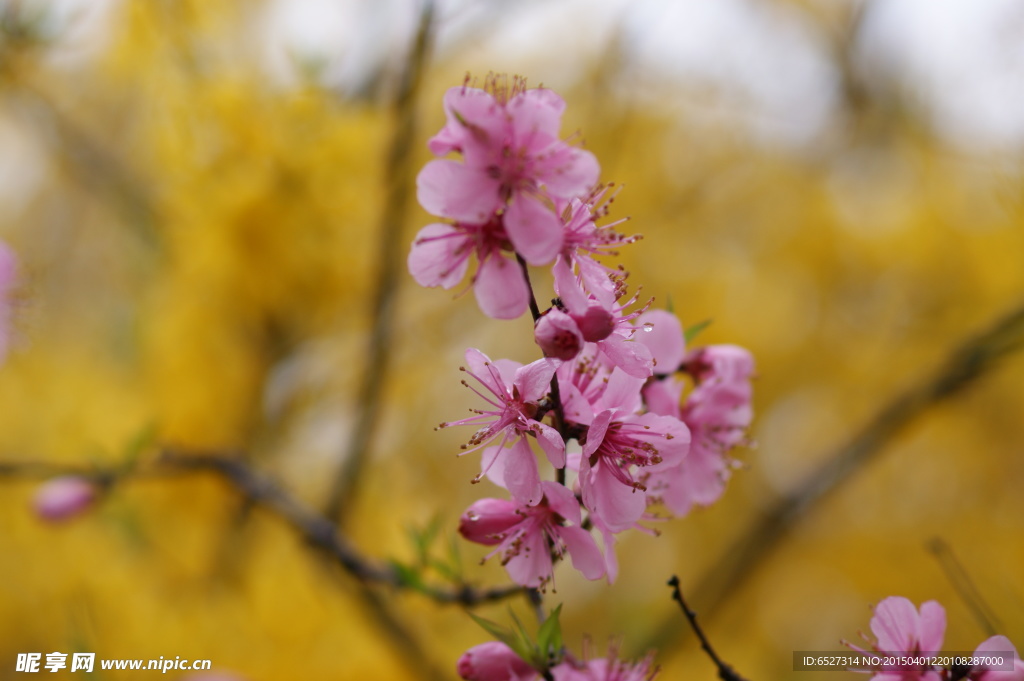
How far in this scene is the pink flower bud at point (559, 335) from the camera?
1.57ft

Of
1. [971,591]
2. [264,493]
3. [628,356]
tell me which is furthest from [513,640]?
[264,493]

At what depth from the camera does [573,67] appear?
9.60ft

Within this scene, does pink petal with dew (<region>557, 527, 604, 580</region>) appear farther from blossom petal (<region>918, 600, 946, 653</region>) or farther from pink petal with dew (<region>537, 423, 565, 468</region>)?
blossom petal (<region>918, 600, 946, 653</region>)

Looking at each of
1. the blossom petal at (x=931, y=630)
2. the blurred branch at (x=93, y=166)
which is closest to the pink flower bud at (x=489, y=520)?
the blossom petal at (x=931, y=630)

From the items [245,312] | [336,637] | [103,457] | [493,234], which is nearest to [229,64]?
[245,312]

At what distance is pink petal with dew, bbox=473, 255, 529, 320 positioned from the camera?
19.9 inches

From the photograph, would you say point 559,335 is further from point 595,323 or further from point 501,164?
point 501,164

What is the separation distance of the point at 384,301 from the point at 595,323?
43.0 inches

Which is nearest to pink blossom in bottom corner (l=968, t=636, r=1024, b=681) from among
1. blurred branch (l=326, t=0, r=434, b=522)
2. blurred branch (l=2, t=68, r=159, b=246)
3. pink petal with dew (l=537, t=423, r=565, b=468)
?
pink petal with dew (l=537, t=423, r=565, b=468)

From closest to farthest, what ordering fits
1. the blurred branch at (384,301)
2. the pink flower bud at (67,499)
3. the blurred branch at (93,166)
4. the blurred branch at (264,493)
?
the blurred branch at (264,493)
the pink flower bud at (67,499)
the blurred branch at (384,301)
the blurred branch at (93,166)

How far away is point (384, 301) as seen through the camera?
1.53m

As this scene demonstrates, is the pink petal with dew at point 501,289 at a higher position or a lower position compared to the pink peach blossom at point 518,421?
higher

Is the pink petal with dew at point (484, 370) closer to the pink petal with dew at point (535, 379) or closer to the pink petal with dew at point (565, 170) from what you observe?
the pink petal with dew at point (535, 379)

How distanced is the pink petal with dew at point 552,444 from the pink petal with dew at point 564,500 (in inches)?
1.1
